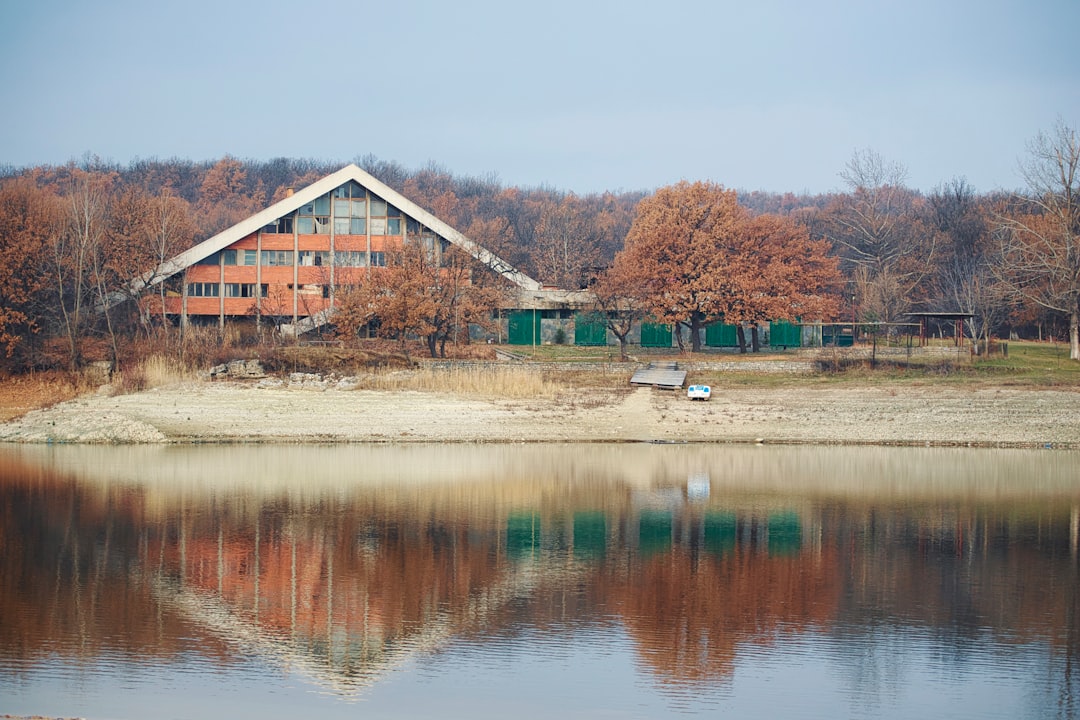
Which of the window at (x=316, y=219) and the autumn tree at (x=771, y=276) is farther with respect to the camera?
the window at (x=316, y=219)

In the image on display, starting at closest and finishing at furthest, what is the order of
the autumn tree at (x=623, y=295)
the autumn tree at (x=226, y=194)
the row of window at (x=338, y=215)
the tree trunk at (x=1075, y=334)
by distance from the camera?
the tree trunk at (x=1075, y=334) → the autumn tree at (x=623, y=295) → the row of window at (x=338, y=215) → the autumn tree at (x=226, y=194)

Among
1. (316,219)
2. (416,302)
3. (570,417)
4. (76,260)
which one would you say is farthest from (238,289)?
(570,417)

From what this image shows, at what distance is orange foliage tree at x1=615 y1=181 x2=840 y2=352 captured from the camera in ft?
170

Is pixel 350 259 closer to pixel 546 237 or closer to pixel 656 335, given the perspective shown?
pixel 656 335

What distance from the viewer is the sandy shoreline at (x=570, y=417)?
3381 centimetres

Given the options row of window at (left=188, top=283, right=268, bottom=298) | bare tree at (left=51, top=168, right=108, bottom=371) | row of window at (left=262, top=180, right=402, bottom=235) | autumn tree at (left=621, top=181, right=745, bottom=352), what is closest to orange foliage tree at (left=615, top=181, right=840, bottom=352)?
autumn tree at (left=621, top=181, right=745, bottom=352)

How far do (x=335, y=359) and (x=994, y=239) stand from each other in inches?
2069

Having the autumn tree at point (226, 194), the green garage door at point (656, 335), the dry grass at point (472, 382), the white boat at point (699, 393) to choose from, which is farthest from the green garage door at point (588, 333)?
the autumn tree at point (226, 194)

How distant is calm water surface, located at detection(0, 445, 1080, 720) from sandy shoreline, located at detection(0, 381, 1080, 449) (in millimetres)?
4617

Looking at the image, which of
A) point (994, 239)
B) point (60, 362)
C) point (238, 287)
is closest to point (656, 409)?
point (60, 362)

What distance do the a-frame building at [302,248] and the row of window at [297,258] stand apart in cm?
5

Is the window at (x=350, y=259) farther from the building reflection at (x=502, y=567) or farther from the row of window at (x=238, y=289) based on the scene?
the building reflection at (x=502, y=567)

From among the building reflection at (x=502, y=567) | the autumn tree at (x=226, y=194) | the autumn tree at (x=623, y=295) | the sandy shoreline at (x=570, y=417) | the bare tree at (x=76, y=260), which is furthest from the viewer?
the autumn tree at (x=226, y=194)

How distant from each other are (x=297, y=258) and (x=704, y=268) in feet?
72.7
